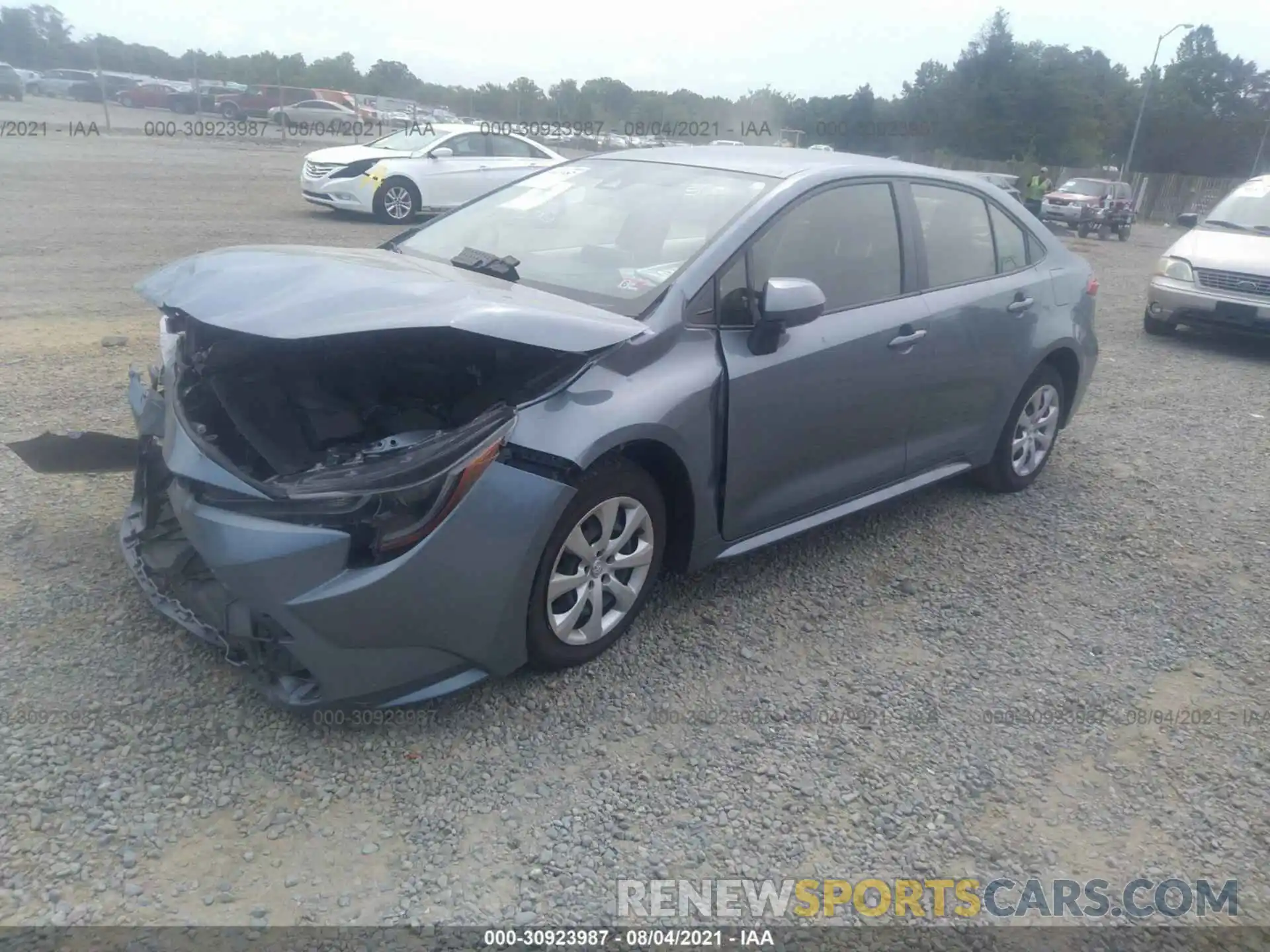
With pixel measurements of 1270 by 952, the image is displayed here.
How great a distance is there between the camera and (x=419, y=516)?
2875mm

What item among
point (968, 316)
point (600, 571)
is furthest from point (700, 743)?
point (968, 316)

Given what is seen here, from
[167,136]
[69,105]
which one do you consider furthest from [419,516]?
[69,105]

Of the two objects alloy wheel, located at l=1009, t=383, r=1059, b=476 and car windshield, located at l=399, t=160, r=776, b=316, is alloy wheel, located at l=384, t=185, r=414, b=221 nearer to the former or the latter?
car windshield, located at l=399, t=160, r=776, b=316

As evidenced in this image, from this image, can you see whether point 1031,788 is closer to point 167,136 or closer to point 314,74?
point 167,136

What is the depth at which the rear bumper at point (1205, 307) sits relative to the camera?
30.5ft

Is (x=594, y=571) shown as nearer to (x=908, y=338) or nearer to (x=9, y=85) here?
(x=908, y=338)

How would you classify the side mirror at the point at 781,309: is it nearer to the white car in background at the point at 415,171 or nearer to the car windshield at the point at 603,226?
the car windshield at the point at 603,226

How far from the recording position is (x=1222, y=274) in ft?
31.4

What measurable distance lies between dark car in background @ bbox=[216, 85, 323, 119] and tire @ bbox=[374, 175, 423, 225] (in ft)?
66.9

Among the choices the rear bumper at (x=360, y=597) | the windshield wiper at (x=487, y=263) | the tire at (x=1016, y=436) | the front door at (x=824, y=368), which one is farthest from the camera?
the tire at (x=1016, y=436)

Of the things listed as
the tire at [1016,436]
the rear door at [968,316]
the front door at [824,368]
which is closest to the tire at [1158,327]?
the tire at [1016,436]

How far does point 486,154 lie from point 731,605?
12.5 m

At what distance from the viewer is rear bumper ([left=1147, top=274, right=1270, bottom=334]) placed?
30.5 ft

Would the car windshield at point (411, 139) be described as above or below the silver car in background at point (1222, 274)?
above
